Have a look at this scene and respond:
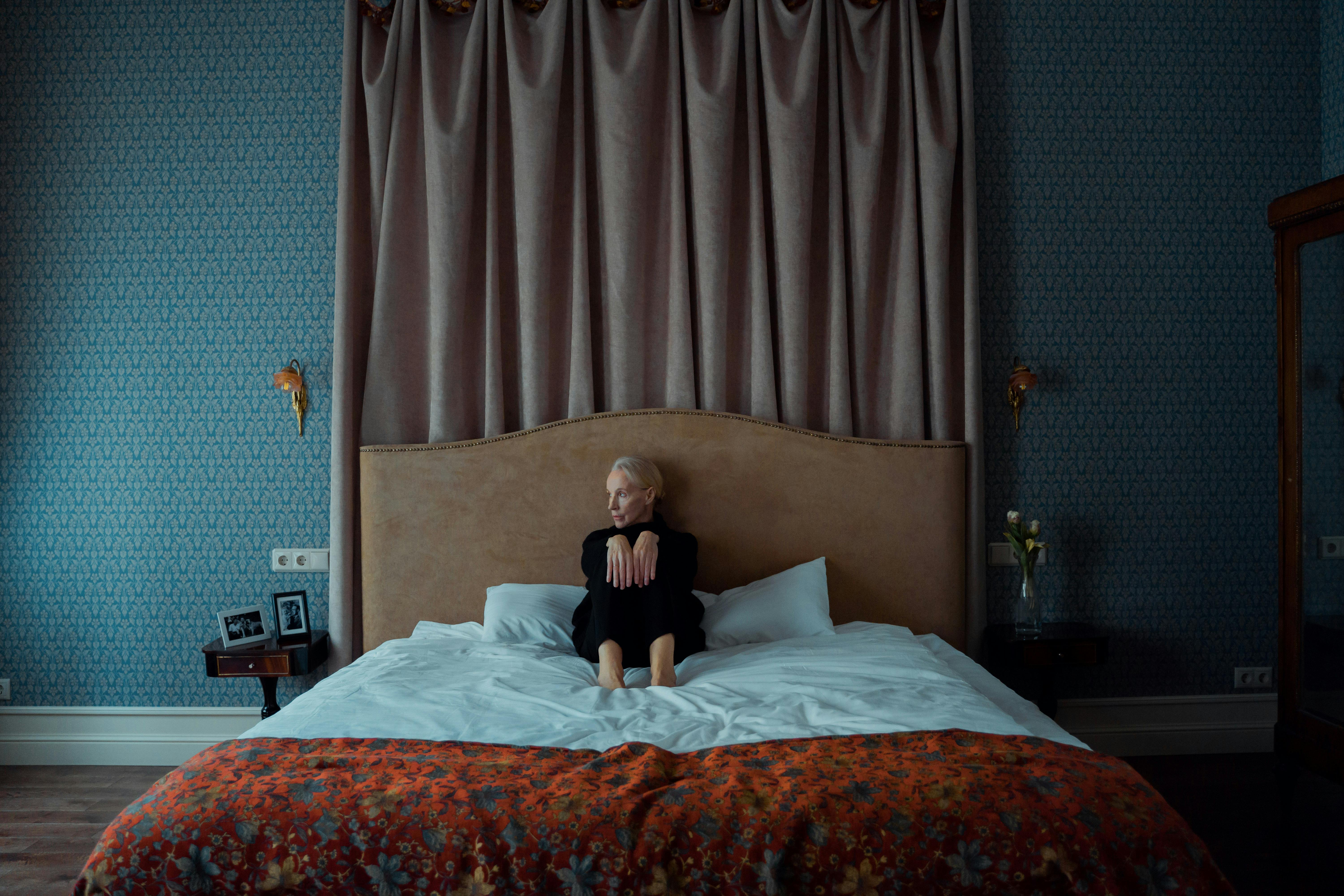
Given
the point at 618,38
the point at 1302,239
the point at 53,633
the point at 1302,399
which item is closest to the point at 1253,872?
the point at 1302,399

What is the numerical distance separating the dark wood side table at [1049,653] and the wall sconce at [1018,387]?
2.54 ft

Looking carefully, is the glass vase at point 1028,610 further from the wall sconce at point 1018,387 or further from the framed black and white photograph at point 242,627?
the framed black and white photograph at point 242,627

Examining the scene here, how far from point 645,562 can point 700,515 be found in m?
0.53

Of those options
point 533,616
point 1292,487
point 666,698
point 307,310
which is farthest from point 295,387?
point 1292,487

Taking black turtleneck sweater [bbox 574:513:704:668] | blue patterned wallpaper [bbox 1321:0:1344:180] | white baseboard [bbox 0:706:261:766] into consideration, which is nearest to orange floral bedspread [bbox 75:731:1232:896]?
black turtleneck sweater [bbox 574:513:704:668]

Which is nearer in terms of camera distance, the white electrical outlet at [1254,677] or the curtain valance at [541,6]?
the curtain valance at [541,6]

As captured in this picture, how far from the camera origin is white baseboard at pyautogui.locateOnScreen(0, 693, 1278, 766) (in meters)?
2.96

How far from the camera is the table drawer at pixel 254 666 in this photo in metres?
2.64

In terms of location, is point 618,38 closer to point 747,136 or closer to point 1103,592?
point 747,136

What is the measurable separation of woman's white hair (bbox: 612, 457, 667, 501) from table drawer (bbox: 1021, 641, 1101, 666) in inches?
53.3

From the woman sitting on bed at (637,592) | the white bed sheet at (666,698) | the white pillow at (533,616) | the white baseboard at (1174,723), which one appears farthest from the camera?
the white baseboard at (1174,723)

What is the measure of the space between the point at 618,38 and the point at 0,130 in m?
2.37

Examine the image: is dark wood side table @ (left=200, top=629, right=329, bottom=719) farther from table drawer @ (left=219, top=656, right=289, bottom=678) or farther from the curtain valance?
the curtain valance

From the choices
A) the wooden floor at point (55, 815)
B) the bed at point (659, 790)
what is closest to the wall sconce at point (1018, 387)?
the bed at point (659, 790)
